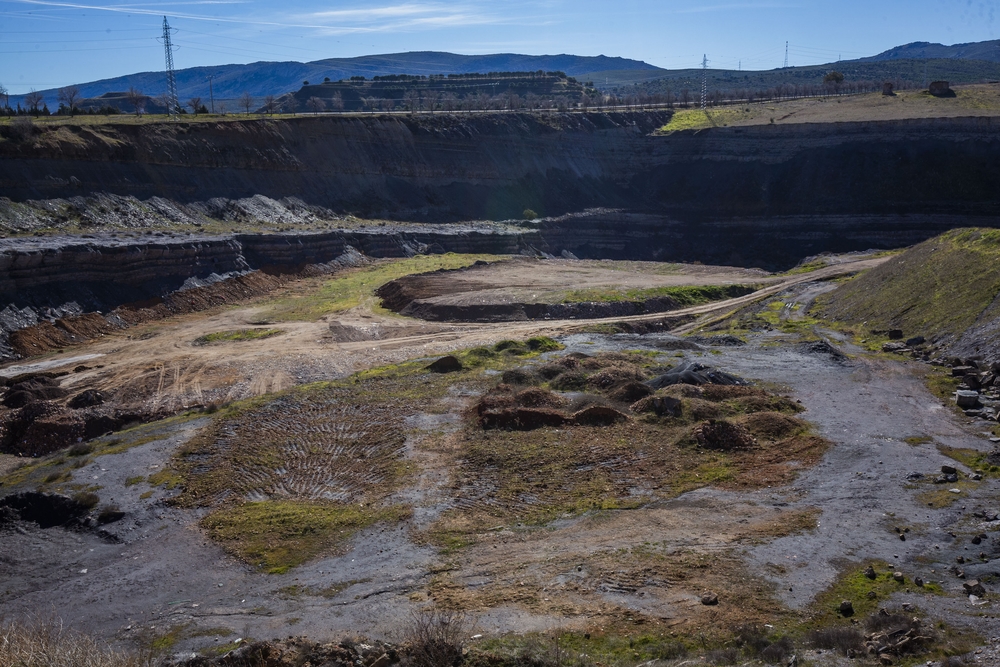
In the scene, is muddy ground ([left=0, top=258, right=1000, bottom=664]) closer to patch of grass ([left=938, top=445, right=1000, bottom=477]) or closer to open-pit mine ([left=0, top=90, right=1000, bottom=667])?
open-pit mine ([left=0, top=90, right=1000, bottom=667])

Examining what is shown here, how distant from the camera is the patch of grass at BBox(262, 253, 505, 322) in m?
44.8

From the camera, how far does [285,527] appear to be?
20172mm

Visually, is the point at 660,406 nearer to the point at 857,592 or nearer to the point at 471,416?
the point at 471,416

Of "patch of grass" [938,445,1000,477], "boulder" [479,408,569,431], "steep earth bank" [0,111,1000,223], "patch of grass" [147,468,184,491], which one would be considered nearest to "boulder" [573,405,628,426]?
"boulder" [479,408,569,431]

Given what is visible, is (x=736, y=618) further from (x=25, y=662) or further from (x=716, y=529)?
(x=25, y=662)

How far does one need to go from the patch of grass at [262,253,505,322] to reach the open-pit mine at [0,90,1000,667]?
363 millimetres

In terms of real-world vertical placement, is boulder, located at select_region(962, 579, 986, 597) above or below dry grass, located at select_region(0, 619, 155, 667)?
below

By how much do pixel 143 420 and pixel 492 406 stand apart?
40.7 ft

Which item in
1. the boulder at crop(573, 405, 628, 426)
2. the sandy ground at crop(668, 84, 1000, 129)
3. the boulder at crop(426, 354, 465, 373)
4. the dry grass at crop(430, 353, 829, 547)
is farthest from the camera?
the sandy ground at crop(668, 84, 1000, 129)

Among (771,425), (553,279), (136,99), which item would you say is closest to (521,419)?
(771,425)

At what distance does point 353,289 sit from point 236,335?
34.7ft

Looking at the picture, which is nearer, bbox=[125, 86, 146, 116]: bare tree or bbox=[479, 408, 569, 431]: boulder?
bbox=[479, 408, 569, 431]: boulder

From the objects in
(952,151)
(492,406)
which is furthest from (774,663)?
(952,151)

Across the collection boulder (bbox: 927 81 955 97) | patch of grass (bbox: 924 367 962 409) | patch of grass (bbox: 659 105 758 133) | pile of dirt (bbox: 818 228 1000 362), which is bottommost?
patch of grass (bbox: 924 367 962 409)
